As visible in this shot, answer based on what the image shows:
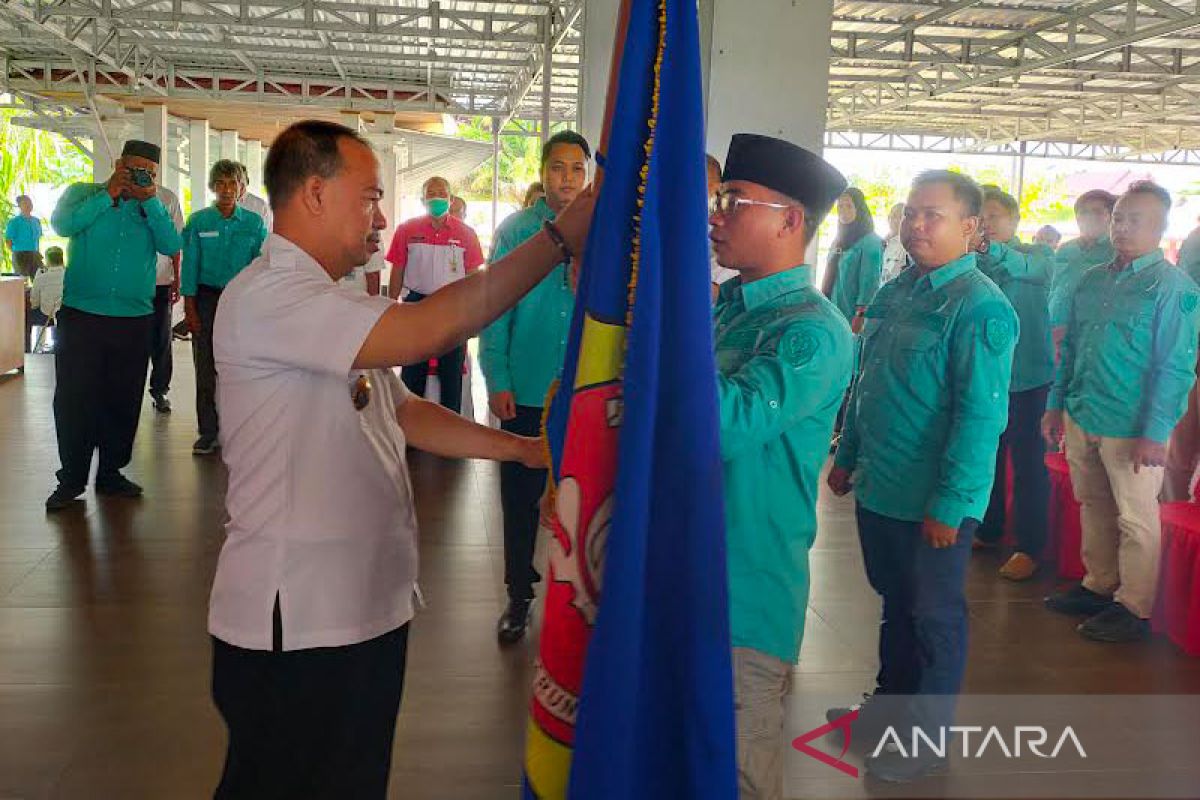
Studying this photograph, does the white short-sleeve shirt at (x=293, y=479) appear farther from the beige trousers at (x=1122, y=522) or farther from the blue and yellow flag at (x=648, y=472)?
the beige trousers at (x=1122, y=522)

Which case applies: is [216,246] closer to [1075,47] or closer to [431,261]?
[431,261]

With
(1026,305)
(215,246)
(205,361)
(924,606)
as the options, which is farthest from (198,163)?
(924,606)

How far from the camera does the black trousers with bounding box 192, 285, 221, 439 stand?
623 cm

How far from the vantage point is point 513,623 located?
361 cm

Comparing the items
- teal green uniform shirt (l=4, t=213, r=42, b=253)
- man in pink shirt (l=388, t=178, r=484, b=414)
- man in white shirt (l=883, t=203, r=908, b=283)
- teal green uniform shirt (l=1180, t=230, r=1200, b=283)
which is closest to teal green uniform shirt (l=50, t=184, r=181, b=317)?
man in pink shirt (l=388, t=178, r=484, b=414)

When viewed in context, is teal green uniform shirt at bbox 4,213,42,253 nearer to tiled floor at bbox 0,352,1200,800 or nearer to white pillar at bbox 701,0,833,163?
tiled floor at bbox 0,352,1200,800

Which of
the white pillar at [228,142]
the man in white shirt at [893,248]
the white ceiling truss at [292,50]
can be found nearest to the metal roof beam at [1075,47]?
the man in white shirt at [893,248]

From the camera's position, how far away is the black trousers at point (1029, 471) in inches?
188

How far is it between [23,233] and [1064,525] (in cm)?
1329

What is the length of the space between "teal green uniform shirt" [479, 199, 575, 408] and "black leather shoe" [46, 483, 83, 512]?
267 centimetres

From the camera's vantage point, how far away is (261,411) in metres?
1.61

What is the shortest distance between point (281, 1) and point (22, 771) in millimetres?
9856

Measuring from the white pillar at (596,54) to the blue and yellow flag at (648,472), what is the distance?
4254 mm

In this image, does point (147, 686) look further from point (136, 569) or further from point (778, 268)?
point (778, 268)
